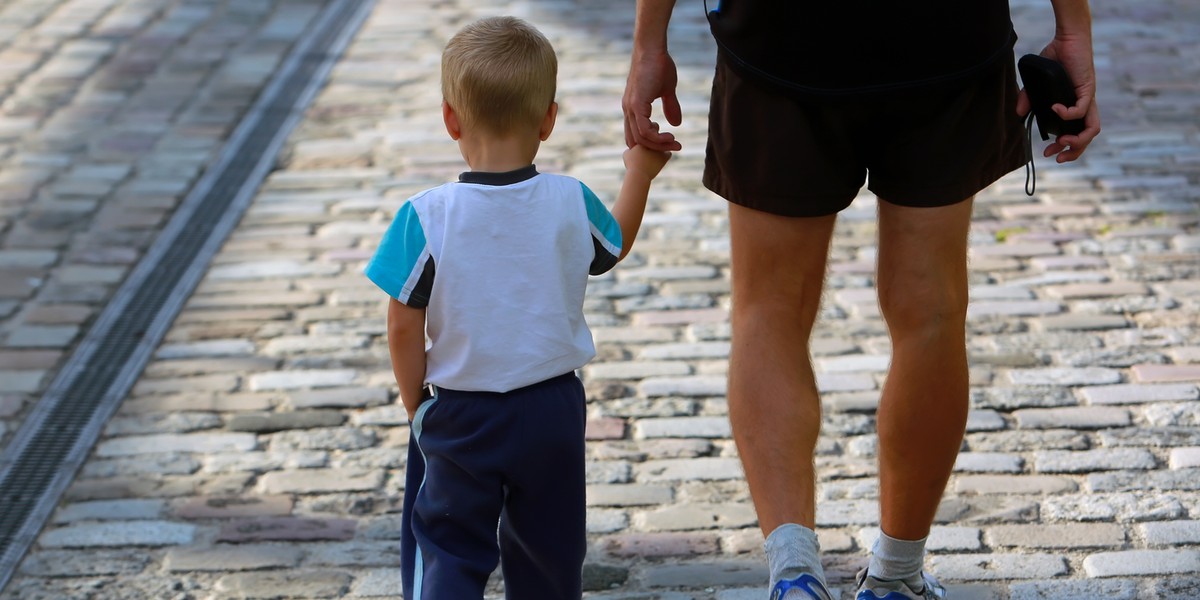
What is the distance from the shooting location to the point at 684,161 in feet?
19.8

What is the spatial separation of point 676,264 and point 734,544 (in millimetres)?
1835

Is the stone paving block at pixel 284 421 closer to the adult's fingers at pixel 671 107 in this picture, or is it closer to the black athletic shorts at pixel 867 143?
the adult's fingers at pixel 671 107

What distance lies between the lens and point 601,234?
250cm

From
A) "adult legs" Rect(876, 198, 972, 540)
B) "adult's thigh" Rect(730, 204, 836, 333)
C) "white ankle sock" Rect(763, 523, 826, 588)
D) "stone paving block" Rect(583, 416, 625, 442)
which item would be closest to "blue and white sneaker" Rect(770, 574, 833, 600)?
"white ankle sock" Rect(763, 523, 826, 588)

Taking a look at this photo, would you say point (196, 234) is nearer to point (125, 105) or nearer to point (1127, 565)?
point (125, 105)

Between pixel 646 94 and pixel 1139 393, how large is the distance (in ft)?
6.33

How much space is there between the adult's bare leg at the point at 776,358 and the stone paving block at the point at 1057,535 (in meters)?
0.77

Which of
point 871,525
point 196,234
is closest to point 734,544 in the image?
point 871,525

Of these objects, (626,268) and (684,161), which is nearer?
(626,268)

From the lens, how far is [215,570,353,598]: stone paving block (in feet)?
10.4

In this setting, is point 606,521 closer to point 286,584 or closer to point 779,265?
point 286,584

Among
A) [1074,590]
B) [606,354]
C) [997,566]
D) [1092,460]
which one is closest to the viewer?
[1074,590]

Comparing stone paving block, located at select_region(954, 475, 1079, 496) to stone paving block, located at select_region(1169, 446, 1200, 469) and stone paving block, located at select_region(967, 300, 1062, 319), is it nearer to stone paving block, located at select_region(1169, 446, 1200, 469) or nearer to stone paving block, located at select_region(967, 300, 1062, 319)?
stone paving block, located at select_region(1169, 446, 1200, 469)

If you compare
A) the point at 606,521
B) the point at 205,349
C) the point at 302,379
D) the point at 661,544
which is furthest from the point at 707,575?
the point at 205,349
